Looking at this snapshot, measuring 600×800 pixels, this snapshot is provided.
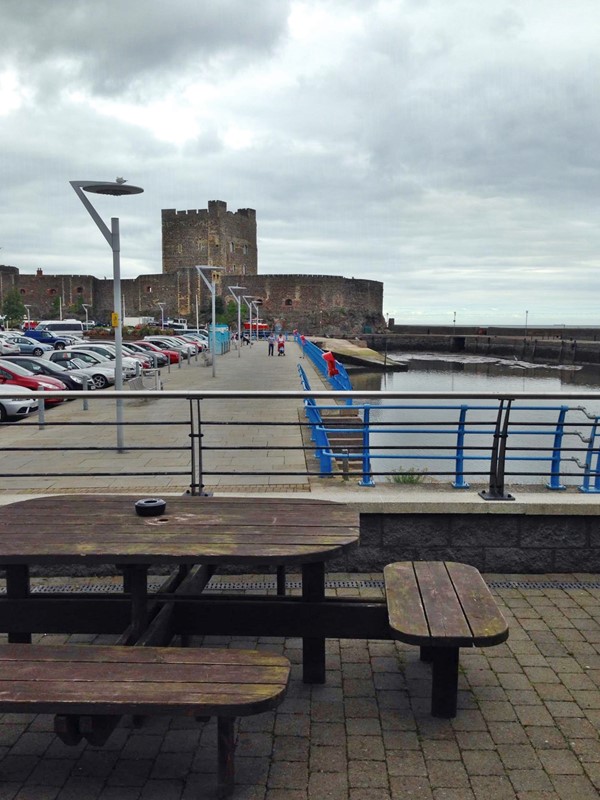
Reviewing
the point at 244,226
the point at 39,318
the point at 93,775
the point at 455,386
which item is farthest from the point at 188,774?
the point at 39,318

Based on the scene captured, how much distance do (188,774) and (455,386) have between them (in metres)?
44.3

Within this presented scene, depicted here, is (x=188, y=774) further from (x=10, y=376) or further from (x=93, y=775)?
(x=10, y=376)

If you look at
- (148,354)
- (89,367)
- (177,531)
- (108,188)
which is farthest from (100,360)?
(177,531)

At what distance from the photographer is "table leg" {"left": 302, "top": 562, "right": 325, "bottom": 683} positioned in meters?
3.61

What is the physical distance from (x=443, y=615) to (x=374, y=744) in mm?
603

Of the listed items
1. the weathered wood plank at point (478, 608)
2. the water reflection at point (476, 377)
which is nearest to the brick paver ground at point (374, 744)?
the weathered wood plank at point (478, 608)

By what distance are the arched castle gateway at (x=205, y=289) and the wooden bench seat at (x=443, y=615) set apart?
261 ft

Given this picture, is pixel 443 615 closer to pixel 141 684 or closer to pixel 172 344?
pixel 141 684

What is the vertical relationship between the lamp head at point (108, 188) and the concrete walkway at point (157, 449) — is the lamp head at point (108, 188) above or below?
above

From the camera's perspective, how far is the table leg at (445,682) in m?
3.28

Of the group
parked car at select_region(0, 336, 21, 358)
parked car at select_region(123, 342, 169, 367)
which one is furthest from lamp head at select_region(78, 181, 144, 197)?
parked car at select_region(0, 336, 21, 358)

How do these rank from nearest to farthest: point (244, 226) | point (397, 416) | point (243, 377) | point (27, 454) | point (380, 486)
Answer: point (380, 486)
point (27, 454)
point (397, 416)
point (243, 377)
point (244, 226)

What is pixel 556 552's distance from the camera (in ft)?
16.6

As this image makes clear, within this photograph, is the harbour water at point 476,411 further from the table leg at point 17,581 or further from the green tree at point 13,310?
the green tree at point 13,310
